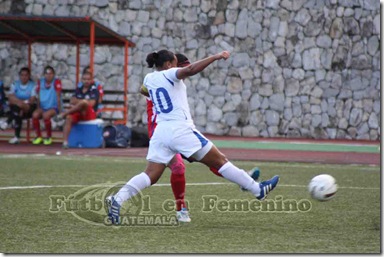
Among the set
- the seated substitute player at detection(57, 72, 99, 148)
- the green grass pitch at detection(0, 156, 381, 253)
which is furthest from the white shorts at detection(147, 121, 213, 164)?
the seated substitute player at detection(57, 72, 99, 148)

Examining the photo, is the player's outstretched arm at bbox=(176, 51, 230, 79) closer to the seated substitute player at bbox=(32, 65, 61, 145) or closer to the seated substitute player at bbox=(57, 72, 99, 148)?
the seated substitute player at bbox=(57, 72, 99, 148)

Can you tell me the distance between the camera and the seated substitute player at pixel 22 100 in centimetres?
2389

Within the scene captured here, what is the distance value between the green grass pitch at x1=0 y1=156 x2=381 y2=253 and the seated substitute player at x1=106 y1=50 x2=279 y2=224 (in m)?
0.38

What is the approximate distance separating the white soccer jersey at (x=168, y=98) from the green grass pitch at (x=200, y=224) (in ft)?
3.64

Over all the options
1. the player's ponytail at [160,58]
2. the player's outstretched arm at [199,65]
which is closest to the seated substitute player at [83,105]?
the player's ponytail at [160,58]

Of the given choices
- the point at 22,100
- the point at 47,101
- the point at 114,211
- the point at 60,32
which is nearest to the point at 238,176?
the point at 114,211

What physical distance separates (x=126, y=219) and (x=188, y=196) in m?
2.56

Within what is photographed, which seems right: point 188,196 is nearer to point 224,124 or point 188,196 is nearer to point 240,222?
point 240,222

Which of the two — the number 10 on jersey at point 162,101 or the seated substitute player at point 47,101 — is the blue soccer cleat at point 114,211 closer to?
the number 10 on jersey at point 162,101

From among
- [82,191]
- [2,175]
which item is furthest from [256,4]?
[82,191]

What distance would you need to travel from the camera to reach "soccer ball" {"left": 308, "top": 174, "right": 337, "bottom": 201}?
10.9 meters

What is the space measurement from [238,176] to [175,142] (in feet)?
2.44

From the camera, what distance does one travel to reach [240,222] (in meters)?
10.9

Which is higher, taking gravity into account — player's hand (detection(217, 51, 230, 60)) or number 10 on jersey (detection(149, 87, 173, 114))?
player's hand (detection(217, 51, 230, 60))
